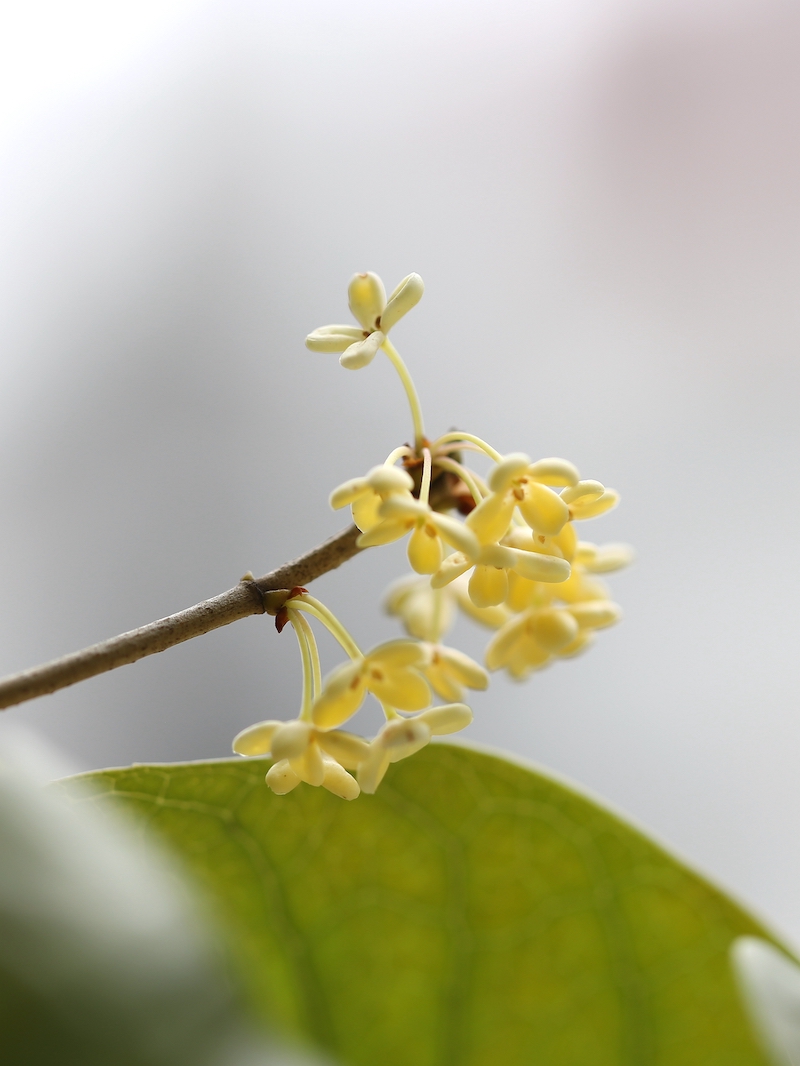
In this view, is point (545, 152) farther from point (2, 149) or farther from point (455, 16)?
point (2, 149)

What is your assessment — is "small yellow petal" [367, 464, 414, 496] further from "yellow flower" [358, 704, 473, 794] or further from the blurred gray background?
the blurred gray background

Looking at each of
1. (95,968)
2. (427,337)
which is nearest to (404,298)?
(95,968)

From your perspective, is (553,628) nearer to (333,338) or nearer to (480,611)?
(480,611)

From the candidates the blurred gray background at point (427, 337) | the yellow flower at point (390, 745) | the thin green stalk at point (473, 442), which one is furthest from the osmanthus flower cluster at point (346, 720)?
the blurred gray background at point (427, 337)

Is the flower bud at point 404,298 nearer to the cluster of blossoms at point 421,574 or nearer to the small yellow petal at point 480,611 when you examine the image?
the cluster of blossoms at point 421,574

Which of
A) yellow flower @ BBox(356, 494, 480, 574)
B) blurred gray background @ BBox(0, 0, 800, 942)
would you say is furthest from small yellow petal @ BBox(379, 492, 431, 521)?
blurred gray background @ BBox(0, 0, 800, 942)

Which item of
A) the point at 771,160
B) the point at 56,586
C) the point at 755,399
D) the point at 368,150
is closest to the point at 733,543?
the point at 755,399
